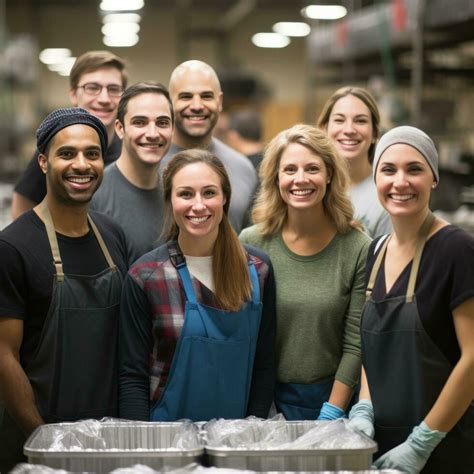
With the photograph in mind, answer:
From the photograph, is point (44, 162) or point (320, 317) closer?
point (44, 162)

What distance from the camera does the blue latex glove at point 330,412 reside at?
252 centimetres

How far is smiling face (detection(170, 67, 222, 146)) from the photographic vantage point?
11.1 ft

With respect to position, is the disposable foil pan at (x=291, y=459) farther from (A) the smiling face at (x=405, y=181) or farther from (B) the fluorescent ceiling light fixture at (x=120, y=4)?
(B) the fluorescent ceiling light fixture at (x=120, y=4)

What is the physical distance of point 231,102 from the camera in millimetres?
15070

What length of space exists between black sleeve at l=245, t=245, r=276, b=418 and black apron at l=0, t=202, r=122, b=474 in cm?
41

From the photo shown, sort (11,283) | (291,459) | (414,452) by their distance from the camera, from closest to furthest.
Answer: (291,459) → (414,452) → (11,283)

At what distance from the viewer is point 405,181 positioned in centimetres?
228

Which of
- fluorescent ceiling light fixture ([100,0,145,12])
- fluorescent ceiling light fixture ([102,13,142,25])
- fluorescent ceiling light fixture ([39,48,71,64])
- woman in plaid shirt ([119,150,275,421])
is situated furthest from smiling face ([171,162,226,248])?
fluorescent ceiling light fixture ([39,48,71,64])

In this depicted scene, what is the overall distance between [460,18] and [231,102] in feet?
34.0

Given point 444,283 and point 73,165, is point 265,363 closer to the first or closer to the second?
point 444,283

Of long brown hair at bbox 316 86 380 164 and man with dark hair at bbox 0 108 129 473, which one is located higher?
long brown hair at bbox 316 86 380 164

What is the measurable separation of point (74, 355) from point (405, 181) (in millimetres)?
1049

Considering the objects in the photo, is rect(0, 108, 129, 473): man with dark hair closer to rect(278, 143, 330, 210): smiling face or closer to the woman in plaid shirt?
the woman in plaid shirt

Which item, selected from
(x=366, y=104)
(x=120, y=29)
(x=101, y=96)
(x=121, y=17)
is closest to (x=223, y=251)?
(x=366, y=104)
